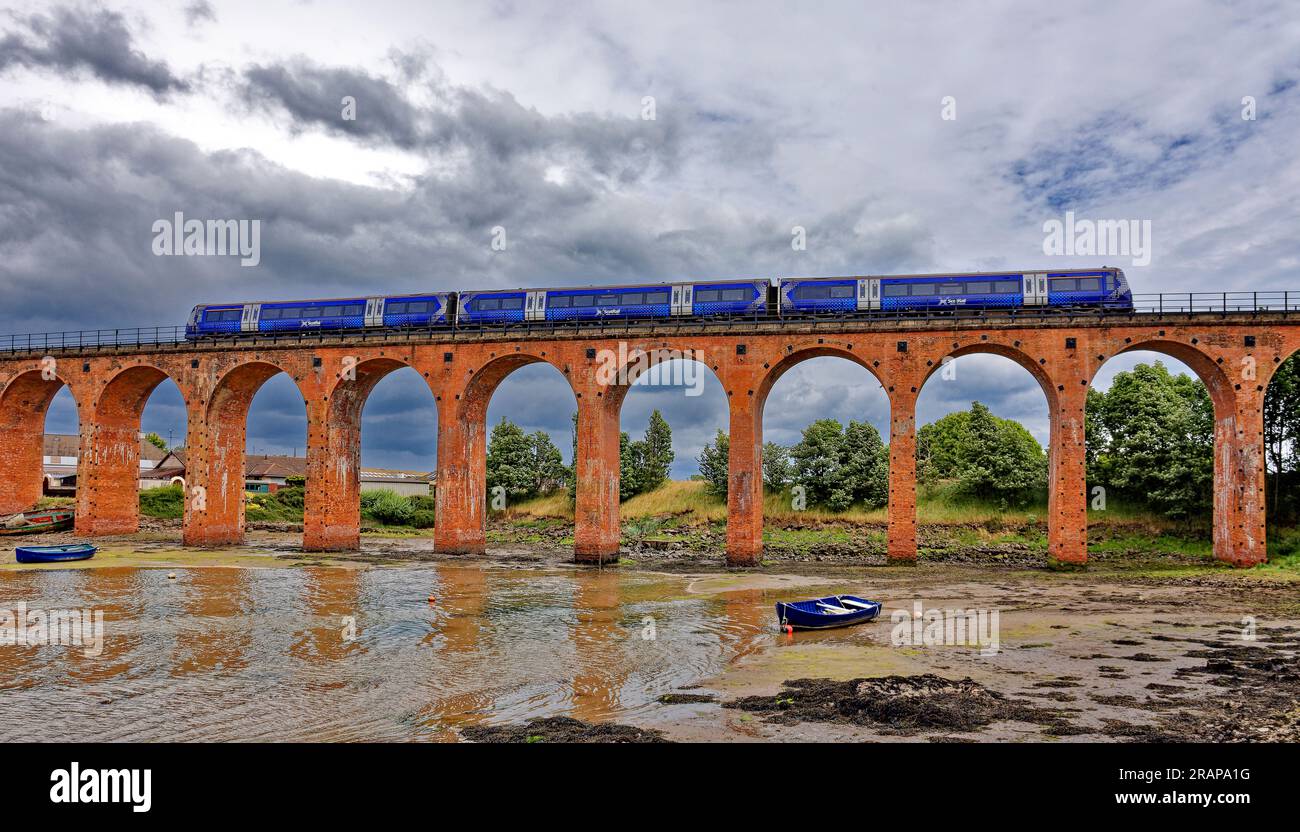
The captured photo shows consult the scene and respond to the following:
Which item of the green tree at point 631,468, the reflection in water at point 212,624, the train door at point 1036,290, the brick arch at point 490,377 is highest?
the train door at point 1036,290

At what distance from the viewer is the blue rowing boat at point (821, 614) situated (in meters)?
19.6

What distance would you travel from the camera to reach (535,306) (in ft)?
124

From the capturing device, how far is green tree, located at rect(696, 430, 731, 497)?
53312mm

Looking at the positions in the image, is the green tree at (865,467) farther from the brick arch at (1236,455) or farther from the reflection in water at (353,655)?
the reflection in water at (353,655)

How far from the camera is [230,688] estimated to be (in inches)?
552

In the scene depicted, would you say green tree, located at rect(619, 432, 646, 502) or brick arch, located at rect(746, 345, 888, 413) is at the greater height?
brick arch, located at rect(746, 345, 888, 413)

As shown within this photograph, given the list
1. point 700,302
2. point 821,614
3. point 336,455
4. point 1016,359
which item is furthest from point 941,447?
point 821,614

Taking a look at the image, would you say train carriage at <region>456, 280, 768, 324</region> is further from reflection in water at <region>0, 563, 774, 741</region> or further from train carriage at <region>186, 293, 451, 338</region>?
reflection in water at <region>0, 563, 774, 741</region>

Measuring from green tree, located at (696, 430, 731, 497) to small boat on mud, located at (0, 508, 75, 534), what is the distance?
125 feet

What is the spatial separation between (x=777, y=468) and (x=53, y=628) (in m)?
38.9

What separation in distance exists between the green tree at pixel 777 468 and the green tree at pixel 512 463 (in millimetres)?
18901

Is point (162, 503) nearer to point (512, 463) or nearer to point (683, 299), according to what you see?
point (512, 463)

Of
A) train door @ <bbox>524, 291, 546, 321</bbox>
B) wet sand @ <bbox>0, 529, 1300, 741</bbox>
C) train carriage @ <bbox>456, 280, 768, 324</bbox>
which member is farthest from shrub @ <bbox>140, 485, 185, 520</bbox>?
wet sand @ <bbox>0, 529, 1300, 741</bbox>

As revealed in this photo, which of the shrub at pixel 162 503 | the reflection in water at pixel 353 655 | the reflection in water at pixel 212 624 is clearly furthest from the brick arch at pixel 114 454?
the reflection in water at pixel 212 624
